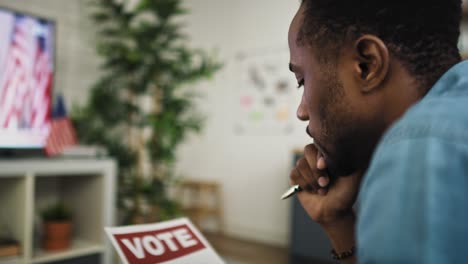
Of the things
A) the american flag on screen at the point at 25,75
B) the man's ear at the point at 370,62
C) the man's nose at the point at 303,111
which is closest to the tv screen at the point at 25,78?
the american flag on screen at the point at 25,75

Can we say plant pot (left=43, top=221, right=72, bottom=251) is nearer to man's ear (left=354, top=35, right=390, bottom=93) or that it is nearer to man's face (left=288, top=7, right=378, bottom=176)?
man's face (left=288, top=7, right=378, bottom=176)

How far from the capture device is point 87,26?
2172 mm

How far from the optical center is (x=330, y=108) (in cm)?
49

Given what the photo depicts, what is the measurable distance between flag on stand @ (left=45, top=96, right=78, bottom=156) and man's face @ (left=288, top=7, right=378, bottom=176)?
1456 millimetres

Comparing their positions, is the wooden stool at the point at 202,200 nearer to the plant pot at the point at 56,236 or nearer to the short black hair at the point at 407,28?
the plant pot at the point at 56,236

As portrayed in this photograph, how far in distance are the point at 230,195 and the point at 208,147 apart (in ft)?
1.80

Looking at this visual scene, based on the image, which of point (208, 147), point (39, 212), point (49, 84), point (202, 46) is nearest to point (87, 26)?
point (49, 84)

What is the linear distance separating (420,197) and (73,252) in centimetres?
165

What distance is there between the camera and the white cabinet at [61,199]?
1.49 metres

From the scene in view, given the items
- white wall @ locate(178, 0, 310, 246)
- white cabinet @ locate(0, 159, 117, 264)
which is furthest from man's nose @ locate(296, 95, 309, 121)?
white wall @ locate(178, 0, 310, 246)

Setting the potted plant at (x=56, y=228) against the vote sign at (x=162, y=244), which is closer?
the vote sign at (x=162, y=244)

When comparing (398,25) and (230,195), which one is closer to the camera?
(398,25)

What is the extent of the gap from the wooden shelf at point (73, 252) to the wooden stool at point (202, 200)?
184 cm

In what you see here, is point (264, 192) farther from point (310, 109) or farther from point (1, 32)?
point (310, 109)
